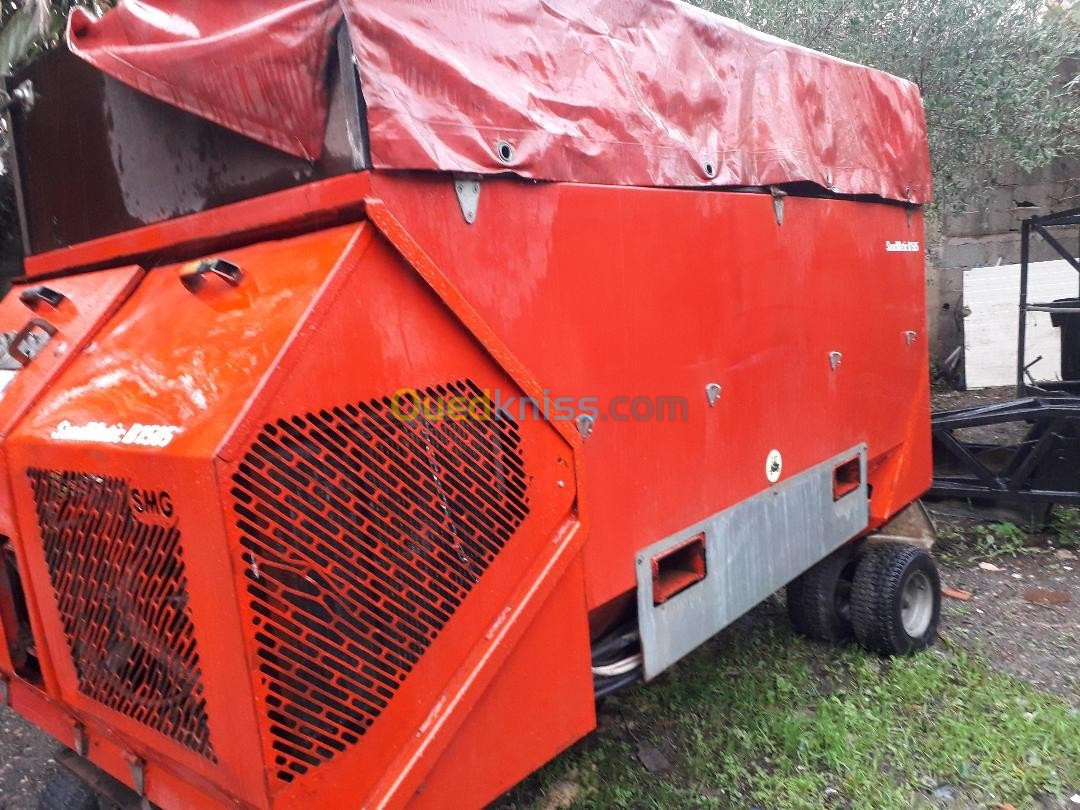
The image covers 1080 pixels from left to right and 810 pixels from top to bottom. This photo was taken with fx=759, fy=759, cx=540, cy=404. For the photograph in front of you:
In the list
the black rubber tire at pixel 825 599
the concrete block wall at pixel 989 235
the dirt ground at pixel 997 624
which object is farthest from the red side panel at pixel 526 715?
the concrete block wall at pixel 989 235

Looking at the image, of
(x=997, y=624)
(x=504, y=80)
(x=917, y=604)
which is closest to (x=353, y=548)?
(x=504, y=80)

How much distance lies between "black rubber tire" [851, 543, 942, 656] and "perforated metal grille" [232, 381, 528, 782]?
8.23 feet

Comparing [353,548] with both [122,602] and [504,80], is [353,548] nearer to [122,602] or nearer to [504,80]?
[122,602]

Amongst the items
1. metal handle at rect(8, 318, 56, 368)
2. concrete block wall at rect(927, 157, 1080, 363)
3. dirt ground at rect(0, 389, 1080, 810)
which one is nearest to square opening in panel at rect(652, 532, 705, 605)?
dirt ground at rect(0, 389, 1080, 810)

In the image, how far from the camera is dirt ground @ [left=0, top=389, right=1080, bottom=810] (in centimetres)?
333

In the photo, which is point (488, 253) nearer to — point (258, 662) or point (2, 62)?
point (258, 662)

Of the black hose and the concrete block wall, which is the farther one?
the concrete block wall

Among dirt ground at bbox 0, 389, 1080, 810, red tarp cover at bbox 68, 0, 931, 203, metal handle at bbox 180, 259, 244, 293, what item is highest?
red tarp cover at bbox 68, 0, 931, 203

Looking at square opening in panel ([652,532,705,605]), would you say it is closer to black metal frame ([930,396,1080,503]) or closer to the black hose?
the black hose

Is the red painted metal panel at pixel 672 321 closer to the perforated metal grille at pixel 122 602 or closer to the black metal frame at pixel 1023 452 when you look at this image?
the perforated metal grille at pixel 122 602

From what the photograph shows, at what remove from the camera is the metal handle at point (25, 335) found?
202 cm

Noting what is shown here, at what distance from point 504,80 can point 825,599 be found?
2929 mm

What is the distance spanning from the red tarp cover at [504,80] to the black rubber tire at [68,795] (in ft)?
6.96

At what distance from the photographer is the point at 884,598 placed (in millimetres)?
3543
